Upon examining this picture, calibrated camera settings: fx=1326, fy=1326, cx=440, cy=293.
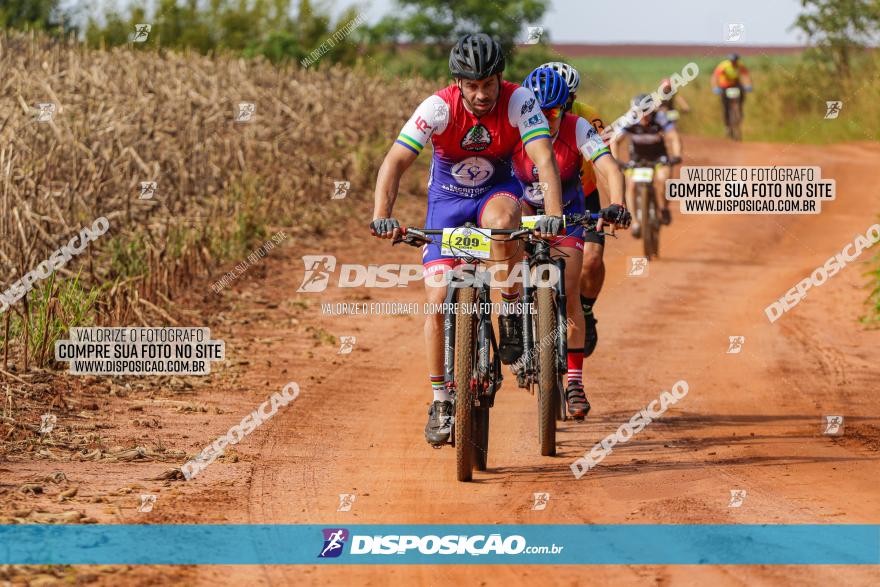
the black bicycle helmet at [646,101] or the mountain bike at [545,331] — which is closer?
the mountain bike at [545,331]

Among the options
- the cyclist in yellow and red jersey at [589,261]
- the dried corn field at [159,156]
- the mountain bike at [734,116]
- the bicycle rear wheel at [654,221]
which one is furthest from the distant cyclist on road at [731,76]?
the cyclist in yellow and red jersey at [589,261]

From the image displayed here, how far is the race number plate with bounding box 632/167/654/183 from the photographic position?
17.1 metres

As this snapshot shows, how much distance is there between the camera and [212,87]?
17797 mm

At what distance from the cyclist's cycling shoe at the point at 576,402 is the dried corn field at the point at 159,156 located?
3.89 meters

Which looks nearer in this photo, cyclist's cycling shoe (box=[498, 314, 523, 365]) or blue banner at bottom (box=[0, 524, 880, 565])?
blue banner at bottom (box=[0, 524, 880, 565])

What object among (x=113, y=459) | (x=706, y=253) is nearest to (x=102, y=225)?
(x=113, y=459)

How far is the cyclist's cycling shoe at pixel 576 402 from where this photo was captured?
28.4 feet

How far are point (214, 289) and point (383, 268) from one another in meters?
3.66

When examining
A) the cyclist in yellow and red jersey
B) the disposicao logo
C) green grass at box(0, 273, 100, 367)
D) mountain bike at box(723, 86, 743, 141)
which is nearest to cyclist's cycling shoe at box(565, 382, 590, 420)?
the cyclist in yellow and red jersey

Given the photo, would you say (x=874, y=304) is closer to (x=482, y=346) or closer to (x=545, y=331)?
(x=545, y=331)

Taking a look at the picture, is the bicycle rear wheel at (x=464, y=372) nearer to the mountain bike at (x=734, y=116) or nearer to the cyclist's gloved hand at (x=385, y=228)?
the cyclist's gloved hand at (x=385, y=228)

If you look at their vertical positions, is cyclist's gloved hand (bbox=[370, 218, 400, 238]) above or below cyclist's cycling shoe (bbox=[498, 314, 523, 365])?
above

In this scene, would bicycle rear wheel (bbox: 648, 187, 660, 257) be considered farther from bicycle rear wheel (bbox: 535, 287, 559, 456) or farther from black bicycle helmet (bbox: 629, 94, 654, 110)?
bicycle rear wheel (bbox: 535, 287, 559, 456)

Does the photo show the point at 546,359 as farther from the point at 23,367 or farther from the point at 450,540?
the point at 23,367
